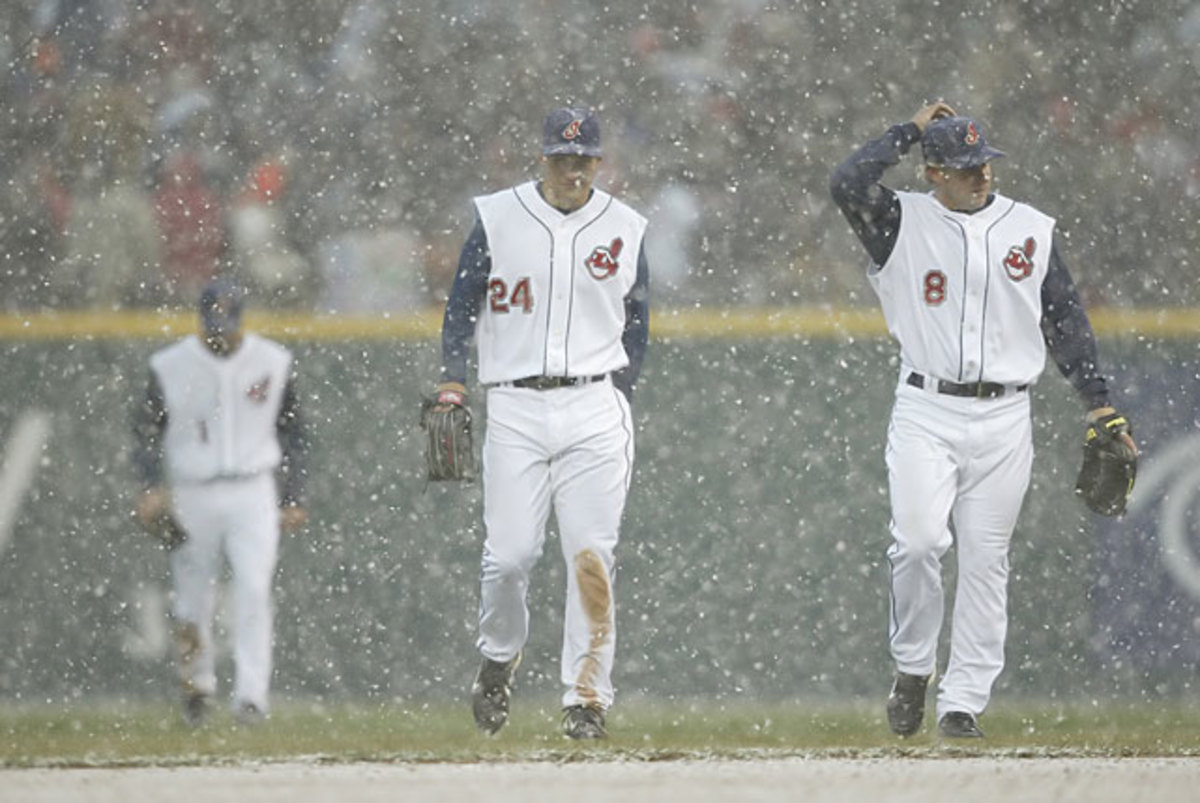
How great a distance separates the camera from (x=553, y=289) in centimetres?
524

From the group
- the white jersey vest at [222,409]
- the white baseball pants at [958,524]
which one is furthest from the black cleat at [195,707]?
the white baseball pants at [958,524]

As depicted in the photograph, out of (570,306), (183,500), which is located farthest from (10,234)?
(570,306)

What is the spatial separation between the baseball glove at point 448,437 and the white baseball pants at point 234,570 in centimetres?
124

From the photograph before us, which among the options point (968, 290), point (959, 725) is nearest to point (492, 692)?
point (959, 725)

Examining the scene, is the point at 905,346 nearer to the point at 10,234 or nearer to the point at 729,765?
the point at 729,765

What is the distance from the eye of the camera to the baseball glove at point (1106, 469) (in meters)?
5.48

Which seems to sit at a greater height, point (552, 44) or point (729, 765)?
point (552, 44)

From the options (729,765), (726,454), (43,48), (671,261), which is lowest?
(729,765)

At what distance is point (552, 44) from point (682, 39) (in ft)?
1.65

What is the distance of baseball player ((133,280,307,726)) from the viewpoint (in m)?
6.54

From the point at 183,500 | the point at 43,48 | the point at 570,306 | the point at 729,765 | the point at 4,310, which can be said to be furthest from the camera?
the point at 43,48

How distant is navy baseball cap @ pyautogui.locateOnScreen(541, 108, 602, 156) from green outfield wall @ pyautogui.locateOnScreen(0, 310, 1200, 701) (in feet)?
5.83

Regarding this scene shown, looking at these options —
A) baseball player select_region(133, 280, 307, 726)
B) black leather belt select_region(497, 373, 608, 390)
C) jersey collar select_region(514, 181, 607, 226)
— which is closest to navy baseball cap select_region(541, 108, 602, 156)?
jersey collar select_region(514, 181, 607, 226)

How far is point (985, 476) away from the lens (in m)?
5.35
